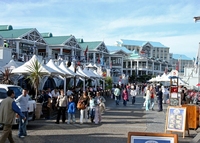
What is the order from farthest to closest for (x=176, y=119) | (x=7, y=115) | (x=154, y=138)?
(x=176, y=119)
(x=7, y=115)
(x=154, y=138)

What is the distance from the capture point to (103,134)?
1181cm

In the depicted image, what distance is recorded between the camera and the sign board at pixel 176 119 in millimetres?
11234

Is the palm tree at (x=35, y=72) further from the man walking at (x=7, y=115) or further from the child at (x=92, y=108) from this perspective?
the man walking at (x=7, y=115)

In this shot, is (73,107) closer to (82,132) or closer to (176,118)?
(82,132)

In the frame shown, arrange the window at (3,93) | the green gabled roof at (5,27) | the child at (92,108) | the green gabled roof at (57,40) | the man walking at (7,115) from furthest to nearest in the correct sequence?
1. the green gabled roof at (57,40)
2. the green gabled roof at (5,27)
3. the child at (92,108)
4. the window at (3,93)
5. the man walking at (7,115)

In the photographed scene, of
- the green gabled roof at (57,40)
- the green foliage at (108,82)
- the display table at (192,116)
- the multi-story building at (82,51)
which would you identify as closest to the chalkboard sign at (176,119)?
the display table at (192,116)

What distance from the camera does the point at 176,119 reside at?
11352 mm

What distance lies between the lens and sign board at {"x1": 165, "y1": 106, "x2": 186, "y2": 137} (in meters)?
Answer: 11.2

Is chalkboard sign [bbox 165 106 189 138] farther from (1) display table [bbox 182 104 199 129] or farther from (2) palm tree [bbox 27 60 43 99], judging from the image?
(2) palm tree [bbox 27 60 43 99]

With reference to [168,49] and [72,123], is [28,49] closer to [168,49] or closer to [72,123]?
[72,123]

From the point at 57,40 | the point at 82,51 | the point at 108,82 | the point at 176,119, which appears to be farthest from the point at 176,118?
the point at 82,51

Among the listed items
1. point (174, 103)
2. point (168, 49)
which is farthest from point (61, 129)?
point (168, 49)

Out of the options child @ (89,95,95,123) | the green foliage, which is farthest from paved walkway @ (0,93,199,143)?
the green foliage

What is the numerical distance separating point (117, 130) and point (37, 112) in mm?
4887
